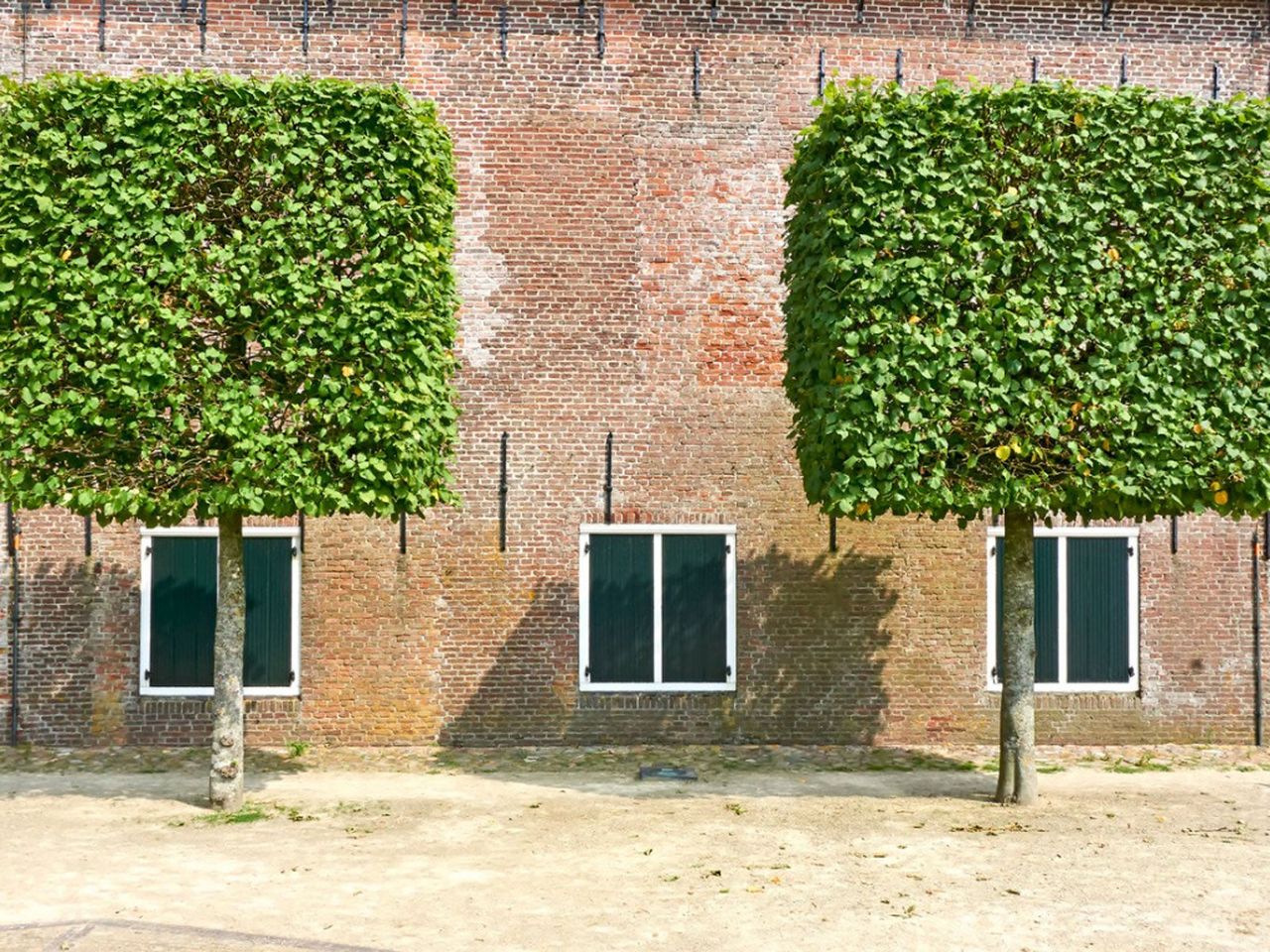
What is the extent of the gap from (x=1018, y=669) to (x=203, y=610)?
28.9 ft

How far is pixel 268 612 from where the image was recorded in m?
12.9

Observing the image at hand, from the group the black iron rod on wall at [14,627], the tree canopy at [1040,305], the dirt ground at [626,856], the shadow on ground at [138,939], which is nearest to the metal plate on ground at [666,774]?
the dirt ground at [626,856]

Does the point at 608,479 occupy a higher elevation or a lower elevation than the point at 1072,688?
higher

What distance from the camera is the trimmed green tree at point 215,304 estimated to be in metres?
9.39

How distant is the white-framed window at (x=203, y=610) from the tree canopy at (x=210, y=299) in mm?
3388

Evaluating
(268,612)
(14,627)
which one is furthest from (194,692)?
(14,627)

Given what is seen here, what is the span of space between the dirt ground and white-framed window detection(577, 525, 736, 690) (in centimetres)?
117

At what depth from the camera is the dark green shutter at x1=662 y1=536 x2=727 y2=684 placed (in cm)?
1321

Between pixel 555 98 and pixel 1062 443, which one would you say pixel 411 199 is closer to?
pixel 555 98

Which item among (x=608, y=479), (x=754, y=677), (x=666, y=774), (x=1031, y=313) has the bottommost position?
(x=666, y=774)

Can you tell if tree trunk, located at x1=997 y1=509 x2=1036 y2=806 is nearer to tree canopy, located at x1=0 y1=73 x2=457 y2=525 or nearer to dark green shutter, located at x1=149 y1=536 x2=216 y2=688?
tree canopy, located at x1=0 y1=73 x2=457 y2=525

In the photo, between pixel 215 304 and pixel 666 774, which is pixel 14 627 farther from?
pixel 666 774

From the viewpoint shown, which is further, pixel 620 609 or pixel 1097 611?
pixel 1097 611

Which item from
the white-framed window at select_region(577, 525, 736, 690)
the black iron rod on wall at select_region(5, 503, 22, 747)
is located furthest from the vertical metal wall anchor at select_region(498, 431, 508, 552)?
the black iron rod on wall at select_region(5, 503, 22, 747)
